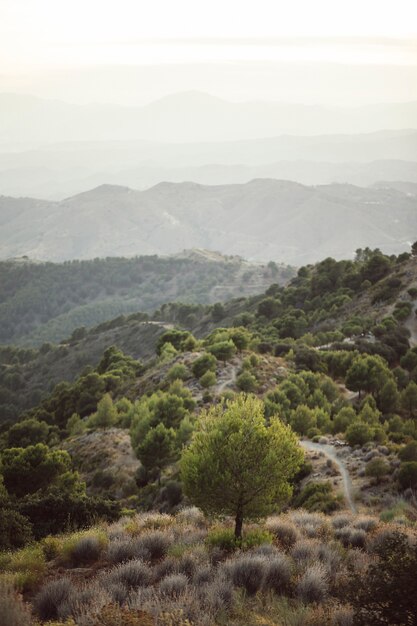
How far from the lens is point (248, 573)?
12422 millimetres

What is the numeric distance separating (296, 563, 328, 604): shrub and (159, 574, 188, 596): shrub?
8.15ft

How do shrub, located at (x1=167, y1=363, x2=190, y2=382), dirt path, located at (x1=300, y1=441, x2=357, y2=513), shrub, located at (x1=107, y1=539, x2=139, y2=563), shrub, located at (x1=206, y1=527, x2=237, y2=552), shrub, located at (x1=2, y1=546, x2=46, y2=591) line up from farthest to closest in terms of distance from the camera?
1. shrub, located at (x1=167, y1=363, x2=190, y2=382)
2. dirt path, located at (x1=300, y1=441, x2=357, y2=513)
3. shrub, located at (x1=206, y1=527, x2=237, y2=552)
4. shrub, located at (x1=107, y1=539, x2=139, y2=563)
5. shrub, located at (x1=2, y1=546, x2=46, y2=591)

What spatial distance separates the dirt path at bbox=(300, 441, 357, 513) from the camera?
26.2m

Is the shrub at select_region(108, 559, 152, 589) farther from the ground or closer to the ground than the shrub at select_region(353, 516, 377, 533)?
farther from the ground

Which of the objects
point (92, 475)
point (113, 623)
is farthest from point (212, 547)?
point (92, 475)

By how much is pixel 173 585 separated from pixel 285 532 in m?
5.48

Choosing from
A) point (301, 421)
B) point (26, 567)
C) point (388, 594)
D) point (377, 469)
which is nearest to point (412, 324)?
point (301, 421)

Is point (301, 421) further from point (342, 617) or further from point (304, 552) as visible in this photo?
point (342, 617)

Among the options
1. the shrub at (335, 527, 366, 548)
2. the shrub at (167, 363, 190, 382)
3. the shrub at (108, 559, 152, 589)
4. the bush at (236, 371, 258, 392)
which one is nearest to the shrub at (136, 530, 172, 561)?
the shrub at (108, 559, 152, 589)

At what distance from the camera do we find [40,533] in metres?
19.8

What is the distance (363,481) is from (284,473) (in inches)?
540

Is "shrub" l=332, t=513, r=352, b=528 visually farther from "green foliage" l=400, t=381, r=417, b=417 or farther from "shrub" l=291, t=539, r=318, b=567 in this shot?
"green foliage" l=400, t=381, r=417, b=417

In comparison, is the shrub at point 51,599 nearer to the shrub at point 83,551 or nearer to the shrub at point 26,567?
the shrub at point 26,567

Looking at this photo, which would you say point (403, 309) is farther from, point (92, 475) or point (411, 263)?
point (92, 475)
